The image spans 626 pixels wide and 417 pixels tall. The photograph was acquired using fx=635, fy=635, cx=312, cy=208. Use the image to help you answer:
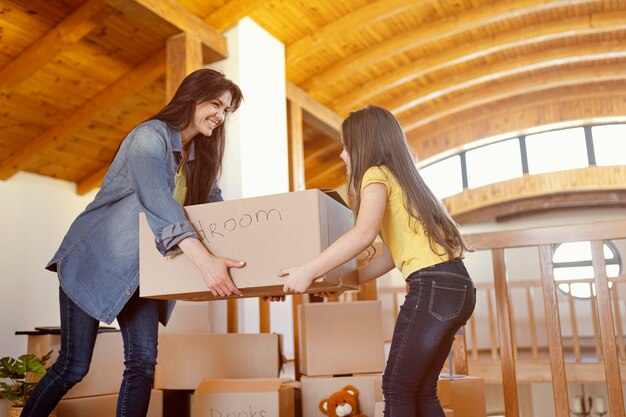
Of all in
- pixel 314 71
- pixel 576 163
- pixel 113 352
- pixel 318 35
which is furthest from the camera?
pixel 576 163

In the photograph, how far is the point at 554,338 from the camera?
2463 millimetres

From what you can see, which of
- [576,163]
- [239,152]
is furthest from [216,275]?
[576,163]

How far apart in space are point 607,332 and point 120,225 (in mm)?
1797

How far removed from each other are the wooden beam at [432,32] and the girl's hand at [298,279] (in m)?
4.67

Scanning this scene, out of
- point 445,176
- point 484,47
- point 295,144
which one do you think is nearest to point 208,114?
point 295,144

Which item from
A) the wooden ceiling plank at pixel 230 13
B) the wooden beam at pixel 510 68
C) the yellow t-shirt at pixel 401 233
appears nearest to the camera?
the yellow t-shirt at pixel 401 233

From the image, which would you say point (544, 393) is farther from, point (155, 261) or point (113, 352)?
point (155, 261)

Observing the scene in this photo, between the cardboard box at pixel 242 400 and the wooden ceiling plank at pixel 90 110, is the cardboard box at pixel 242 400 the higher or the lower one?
the lower one

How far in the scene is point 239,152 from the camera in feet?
14.6

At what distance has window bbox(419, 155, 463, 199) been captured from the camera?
359 inches

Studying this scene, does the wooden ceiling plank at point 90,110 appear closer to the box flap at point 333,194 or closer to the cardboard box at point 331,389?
the cardboard box at point 331,389

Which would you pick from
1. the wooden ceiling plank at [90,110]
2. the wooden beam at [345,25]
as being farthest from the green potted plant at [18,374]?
the wooden beam at [345,25]

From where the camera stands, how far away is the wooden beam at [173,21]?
396 centimetres

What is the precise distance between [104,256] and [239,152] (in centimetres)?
274
